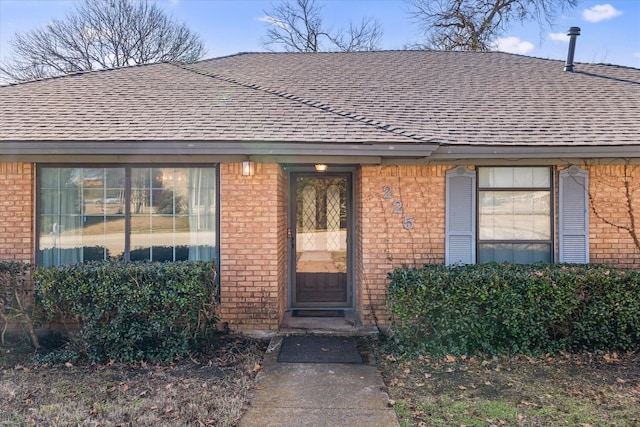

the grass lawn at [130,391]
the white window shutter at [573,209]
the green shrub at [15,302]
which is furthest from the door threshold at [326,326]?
the green shrub at [15,302]

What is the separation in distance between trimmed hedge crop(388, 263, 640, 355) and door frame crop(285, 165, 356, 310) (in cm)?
183

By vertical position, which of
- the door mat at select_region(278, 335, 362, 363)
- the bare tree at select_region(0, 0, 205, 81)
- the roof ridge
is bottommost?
the door mat at select_region(278, 335, 362, 363)

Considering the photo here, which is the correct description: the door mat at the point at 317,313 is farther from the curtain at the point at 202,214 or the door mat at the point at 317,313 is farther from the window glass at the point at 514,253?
the window glass at the point at 514,253

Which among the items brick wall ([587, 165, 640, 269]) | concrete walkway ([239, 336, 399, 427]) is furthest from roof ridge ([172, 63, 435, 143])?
concrete walkway ([239, 336, 399, 427])

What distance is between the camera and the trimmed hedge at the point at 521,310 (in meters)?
4.89

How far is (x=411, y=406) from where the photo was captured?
12.4 ft

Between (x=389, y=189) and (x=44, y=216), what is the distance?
4634 millimetres

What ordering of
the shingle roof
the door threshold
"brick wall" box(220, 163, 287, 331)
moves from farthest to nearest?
the door threshold, "brick wall" box(220, 163, 287, 331), the shingle roof

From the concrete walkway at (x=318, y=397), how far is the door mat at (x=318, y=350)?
144 millimetres

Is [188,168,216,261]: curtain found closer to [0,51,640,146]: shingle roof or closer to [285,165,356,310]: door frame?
[0,51,640,146]: shingle roof

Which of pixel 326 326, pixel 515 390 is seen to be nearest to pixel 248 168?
pixel 326 326

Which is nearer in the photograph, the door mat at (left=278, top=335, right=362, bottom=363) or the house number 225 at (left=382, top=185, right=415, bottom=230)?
the door mat at (left=278, top=335, right=362, bottom=363)

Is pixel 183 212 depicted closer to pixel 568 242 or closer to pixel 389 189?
pixel 389 189

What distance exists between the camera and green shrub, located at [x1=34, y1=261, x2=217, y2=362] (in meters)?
4.80
